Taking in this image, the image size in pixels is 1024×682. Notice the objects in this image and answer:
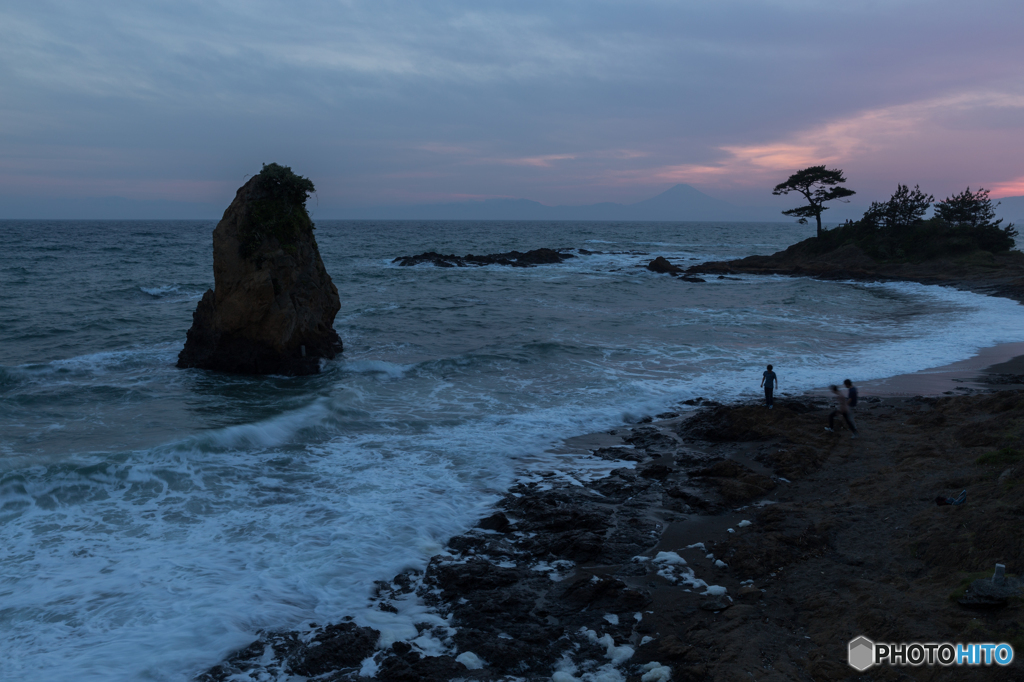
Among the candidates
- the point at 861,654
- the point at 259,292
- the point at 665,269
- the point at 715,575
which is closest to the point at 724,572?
the point at 715,575

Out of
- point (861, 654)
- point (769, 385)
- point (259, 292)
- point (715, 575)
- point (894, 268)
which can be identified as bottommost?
point (715, 575)

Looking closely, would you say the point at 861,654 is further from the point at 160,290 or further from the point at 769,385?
the point at 160,290

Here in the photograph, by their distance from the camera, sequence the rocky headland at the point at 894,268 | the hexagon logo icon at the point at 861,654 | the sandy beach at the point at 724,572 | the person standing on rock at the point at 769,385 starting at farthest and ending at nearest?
the rocky headland at the point at 894,268 < the person standing on rock at the point at 769,385 < the sandy beach at the point at 724,572 < the hexagon logo icon at the point at 861,654

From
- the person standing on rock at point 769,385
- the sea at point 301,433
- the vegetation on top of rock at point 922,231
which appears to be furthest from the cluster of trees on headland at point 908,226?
the person standing on rock at point 769,385

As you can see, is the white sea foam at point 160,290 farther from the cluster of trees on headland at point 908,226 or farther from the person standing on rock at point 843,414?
the cluster of trees on headland at point 908,226

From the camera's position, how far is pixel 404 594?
671 centimetres

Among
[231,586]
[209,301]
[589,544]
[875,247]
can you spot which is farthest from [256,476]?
[875,247]

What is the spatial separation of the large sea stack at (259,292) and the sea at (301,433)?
685 millimetres

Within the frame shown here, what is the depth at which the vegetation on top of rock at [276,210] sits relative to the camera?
1598cm

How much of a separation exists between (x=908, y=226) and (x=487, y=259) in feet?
107

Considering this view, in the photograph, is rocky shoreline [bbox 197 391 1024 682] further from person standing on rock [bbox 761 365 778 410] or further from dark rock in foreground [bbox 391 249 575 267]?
dark rock in foreground [bbox 391 249 575 267]

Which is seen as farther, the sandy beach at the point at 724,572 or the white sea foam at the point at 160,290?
the white sea foam at the point at 160,290

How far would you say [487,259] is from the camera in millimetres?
53250

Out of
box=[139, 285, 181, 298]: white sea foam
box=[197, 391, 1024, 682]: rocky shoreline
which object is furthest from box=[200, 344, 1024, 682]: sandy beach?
box=[139, 285, 181, 298]: white sea foam
